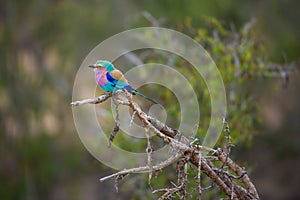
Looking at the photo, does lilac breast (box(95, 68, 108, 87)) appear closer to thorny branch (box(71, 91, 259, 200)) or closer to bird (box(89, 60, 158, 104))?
bird (box(89, 60, 158, 104))

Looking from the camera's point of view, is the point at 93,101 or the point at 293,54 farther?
the point at 293,54

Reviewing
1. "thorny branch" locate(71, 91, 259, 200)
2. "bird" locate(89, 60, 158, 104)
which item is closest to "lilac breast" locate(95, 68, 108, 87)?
"bird" locate(89, 60, 158, 104)

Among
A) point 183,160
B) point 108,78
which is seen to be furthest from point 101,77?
point 183,160

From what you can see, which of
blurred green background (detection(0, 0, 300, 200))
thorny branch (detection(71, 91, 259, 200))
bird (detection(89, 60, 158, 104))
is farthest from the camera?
blurred green background (detection(0, 0, 300, 200))

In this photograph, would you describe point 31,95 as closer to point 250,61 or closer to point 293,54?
point 293,54

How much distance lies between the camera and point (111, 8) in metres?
14.4

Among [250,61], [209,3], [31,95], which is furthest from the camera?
[31,95]

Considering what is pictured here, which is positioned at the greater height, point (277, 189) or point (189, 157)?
point (277, 189)

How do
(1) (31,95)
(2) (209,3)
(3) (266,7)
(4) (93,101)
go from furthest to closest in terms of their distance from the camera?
(1) (31,95) → (3) (266,7) → (2) (209,3) → (4) (93,101)

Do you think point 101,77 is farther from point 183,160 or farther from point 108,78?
point 183,160

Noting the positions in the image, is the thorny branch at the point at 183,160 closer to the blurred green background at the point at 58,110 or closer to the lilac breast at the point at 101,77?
the lilac breast at the point at 101,77

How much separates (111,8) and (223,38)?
580 cm

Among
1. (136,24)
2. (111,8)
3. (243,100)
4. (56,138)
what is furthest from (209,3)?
(56,138)

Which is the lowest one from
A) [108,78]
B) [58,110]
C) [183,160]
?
[183,160]
